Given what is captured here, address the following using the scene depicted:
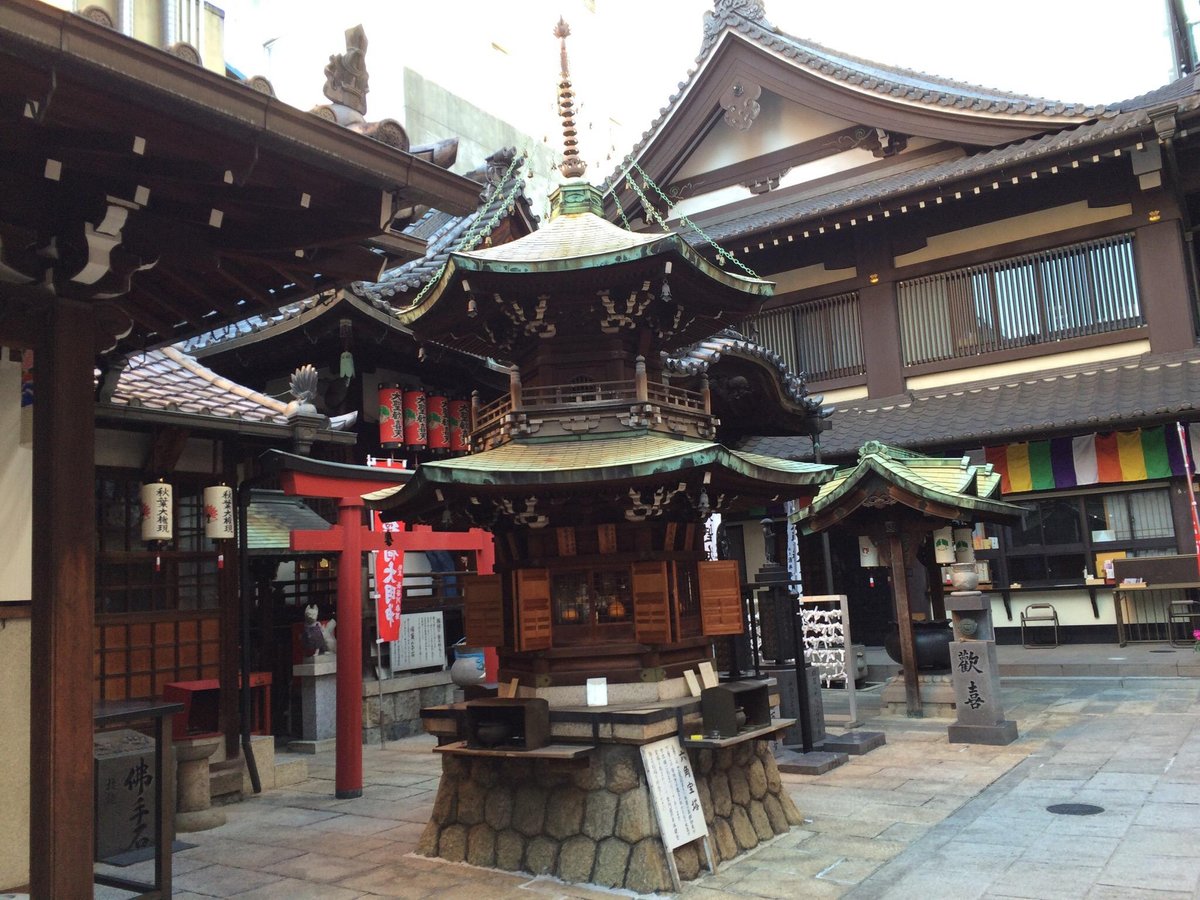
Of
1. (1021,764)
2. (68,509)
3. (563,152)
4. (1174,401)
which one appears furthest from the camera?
(1174,401)

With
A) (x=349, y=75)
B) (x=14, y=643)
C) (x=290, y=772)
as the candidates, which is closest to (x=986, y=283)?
(x=290, y=772)

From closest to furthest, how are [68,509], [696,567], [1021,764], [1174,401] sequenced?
[68,509] < [696,567] < [1021,764] < [1174,401]

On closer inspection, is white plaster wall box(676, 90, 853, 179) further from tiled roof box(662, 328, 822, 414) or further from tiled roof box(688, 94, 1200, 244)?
tiled roof box(662, 328, 822, 414)

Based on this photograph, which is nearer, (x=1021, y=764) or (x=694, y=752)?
(x=694, y=752)

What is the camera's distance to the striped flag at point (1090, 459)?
16188 mm

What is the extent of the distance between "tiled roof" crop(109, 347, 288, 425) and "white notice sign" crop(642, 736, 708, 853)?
18.5 feet

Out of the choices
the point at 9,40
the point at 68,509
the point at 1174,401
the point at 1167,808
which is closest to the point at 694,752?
the point at 1167,808

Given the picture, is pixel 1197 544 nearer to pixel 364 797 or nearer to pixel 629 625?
pixel 629 625

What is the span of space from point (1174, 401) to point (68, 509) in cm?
1564

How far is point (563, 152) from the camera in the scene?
921 centimetres

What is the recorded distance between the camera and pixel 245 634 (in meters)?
10.5

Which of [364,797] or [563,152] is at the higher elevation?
[563,152]

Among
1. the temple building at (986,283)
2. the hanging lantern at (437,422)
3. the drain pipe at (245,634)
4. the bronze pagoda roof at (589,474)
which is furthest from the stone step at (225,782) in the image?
the temple building at (986,283)

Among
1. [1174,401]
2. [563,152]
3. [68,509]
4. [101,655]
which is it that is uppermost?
[563,152]
